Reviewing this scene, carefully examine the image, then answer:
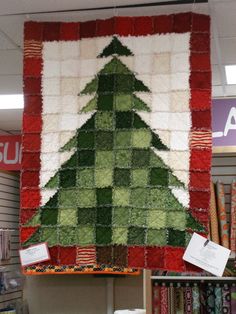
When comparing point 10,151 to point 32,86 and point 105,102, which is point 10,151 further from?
point 105,102

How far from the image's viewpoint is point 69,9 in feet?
10.3

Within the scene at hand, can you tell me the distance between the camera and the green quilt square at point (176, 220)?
2.67 m

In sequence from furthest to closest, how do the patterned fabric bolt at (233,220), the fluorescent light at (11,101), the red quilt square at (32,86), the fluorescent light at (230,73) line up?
the fluorescent light at (11,101), the fluorescent light at (230,73), the patterned fabric bolt at (233,220), the red quilt square at (32,86)

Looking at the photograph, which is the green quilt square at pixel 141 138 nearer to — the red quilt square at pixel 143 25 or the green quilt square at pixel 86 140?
the green quilt square at pixel 86 140

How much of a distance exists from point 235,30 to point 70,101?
1.57 meters

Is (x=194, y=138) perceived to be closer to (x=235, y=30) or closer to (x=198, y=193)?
(x=198, y=193)

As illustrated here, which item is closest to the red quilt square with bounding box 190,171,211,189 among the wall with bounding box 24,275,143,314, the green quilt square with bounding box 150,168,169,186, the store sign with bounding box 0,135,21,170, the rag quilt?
the rag quilt

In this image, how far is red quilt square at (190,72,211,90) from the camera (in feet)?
9.12

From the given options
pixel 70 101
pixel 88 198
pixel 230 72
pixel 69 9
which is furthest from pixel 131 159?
pixel 230 72

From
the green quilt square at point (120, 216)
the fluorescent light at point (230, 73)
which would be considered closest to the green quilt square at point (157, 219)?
the green quilt square at point (120, 216)

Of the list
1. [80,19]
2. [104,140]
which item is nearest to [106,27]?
[80,19]

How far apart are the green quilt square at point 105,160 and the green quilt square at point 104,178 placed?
3 centimetres

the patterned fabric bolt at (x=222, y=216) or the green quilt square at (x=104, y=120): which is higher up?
the green quilt square at (x=104, y=120)

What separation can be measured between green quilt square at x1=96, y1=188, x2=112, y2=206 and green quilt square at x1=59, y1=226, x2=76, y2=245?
0.21 meters
